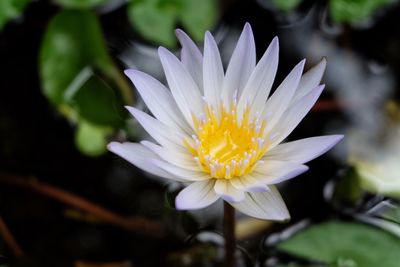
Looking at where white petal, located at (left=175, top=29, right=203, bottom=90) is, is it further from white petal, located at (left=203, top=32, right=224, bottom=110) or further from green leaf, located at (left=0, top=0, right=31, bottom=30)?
green leaf, located at (left=0, top=0, right=31, bottom=30)

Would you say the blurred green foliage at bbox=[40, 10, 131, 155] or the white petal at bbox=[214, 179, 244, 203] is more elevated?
the blurred green foliage at bbox=[40, 10, 131, 155]

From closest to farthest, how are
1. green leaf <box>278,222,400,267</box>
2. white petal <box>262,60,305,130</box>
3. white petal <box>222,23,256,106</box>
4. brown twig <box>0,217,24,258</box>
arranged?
white petal <box>262,60,305,130</box> → white petal <box>222,23,256,106</box> → green leaf <box>278,222,400,267</box> → brown twig <box>0,217,24,258</box>

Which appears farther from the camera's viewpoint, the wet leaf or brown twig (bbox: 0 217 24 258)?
the wet leaf

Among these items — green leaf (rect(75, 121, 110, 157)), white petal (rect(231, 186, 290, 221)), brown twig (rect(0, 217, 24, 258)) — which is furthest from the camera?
green leaf (rect(75, 121, 110, 157))

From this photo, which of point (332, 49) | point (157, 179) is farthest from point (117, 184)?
point (332, 49)

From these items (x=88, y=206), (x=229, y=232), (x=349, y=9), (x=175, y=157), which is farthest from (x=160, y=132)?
(x=349, y=9)

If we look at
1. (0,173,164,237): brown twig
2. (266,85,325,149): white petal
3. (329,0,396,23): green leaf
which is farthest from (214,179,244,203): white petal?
(329,0,396,23): green leaf

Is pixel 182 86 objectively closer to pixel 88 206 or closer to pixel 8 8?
pixel 88 206
